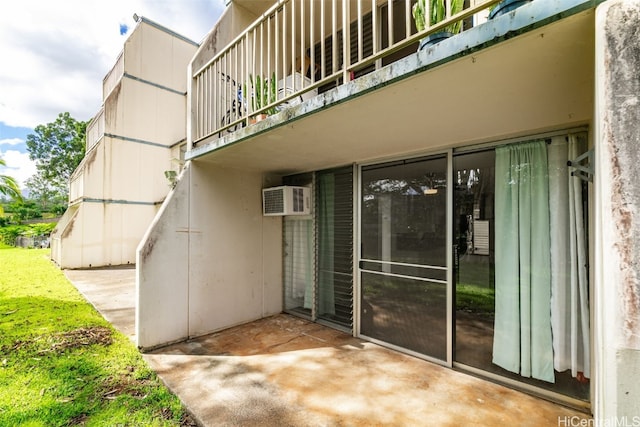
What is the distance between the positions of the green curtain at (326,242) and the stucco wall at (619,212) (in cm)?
354

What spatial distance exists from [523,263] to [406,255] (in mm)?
1208

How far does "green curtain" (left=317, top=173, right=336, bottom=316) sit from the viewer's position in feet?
14.8

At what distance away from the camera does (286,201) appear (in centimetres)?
451

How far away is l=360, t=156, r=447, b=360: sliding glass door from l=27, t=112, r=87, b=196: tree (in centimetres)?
2781

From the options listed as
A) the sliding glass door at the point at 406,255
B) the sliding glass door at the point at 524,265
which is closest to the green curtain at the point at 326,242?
the sliding glass door at the point at 406,255

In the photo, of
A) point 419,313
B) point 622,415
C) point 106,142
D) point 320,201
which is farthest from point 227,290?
point 106,142

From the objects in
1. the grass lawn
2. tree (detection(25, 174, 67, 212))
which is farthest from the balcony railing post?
tree (detection(25, 174, 67, 212))

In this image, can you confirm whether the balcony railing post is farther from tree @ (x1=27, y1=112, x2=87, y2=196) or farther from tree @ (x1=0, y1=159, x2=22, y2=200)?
tree @ (x1=27, y1=112, x2=87, y2=196)

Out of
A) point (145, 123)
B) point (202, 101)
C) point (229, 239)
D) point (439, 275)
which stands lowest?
point (439, 275)

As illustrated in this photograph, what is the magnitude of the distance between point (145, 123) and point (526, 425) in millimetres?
11899

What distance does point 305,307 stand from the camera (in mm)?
4875

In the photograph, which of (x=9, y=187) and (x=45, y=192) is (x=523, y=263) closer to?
(x=9, y=187)

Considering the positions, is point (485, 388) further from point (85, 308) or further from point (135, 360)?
point (85, 308)

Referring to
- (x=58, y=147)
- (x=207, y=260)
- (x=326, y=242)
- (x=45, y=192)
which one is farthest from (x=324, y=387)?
(x=45, y=192)
